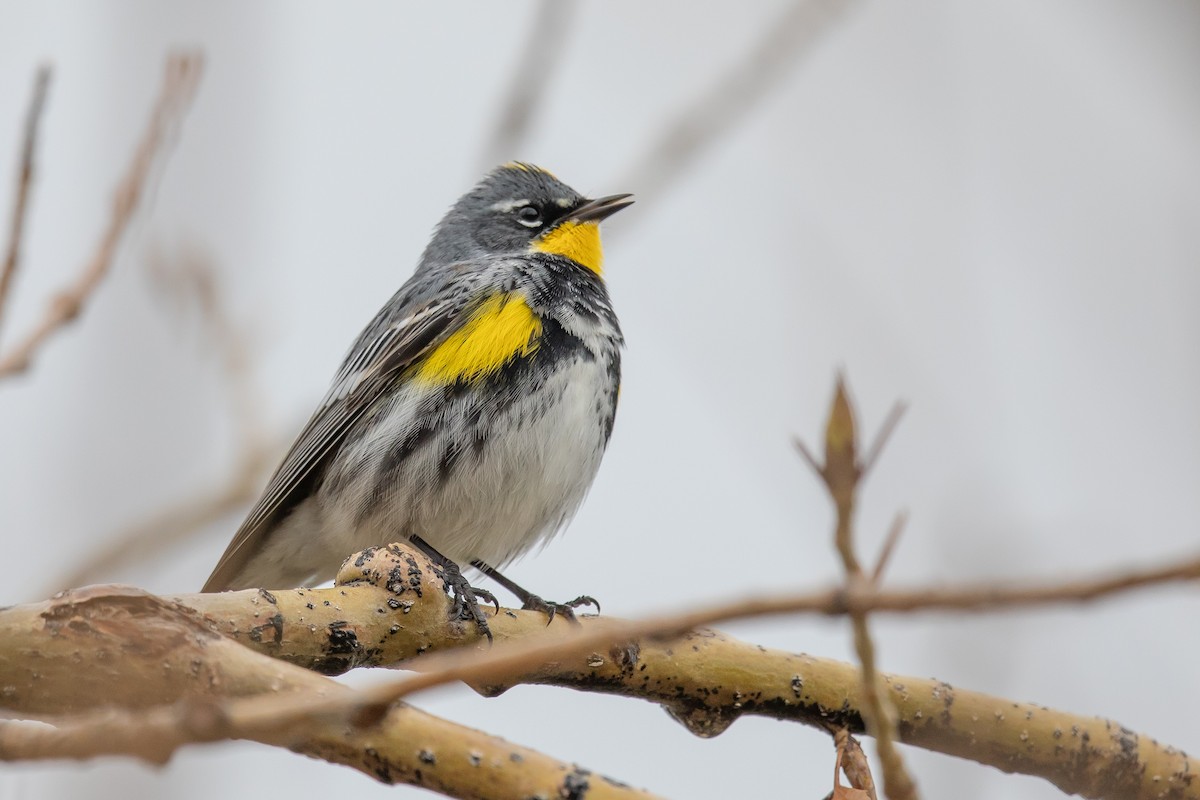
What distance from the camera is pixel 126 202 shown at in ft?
13.2

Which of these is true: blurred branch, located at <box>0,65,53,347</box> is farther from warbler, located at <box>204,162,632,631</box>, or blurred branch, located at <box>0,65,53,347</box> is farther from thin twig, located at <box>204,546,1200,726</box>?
warbler, located at <box>204,162,632,631</box>

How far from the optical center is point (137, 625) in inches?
122

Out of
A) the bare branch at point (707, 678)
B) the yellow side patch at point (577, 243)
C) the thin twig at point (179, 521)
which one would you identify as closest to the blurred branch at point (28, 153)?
the bare branch at point (707, 678)

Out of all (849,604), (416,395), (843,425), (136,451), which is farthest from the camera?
(416,395)

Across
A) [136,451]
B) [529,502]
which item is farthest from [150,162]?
[529,502]

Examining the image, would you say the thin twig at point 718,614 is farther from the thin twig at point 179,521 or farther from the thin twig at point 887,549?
the thin twig at point 179,521

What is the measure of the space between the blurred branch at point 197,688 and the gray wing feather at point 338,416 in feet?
11.1

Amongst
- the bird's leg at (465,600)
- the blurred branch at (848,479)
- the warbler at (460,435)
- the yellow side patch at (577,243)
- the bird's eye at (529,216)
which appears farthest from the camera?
the bird's eye at (529,216)

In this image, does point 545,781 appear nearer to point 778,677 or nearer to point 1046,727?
point 778,677

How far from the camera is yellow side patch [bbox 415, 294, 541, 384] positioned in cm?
632

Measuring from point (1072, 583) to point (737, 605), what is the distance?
487 millimetres

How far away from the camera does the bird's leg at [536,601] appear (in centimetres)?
546

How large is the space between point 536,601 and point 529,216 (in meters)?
3.08

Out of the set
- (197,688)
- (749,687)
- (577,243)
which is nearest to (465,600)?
(749,687)
